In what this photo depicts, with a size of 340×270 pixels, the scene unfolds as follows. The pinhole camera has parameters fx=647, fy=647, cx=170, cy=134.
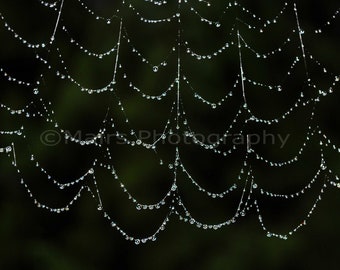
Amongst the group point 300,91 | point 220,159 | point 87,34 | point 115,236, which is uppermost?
point 87,34

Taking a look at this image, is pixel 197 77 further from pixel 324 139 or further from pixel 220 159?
pixel 324 139

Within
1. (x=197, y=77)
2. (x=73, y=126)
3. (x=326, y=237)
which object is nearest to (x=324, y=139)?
(x=326, y=237)

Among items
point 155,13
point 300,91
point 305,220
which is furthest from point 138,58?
point 305,220

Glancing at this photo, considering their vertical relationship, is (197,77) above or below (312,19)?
below

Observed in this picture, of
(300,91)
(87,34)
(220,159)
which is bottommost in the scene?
(220,159)

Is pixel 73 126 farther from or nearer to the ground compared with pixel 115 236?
farther from the ground

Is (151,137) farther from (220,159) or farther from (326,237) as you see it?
(326,237)
